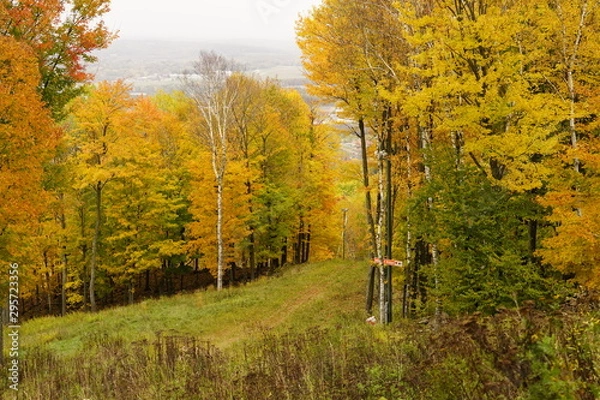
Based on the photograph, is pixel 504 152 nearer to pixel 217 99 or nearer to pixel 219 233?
pixel 219 233

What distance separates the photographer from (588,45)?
10328 millimetres

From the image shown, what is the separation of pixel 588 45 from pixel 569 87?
38.9 inches

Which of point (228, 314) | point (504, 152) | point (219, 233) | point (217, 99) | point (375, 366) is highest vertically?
point (217, 99)

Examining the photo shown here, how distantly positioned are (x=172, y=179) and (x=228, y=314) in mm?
11685

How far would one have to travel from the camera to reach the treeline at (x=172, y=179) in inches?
847

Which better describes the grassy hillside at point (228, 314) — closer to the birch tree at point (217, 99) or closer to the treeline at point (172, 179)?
the treeline at point (172, 179)

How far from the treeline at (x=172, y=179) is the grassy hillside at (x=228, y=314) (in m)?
2.52

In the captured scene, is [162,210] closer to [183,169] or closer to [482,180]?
[183,169]

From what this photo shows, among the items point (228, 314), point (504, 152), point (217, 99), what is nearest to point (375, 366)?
point (504, 152)

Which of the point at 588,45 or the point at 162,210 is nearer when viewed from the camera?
the point at 588,45

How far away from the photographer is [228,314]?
18.8 m

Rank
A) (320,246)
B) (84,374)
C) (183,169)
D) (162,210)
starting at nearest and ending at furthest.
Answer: (84,374), (162,210), (183,169), (320,246)

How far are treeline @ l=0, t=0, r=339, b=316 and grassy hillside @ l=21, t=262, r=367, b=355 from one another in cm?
252

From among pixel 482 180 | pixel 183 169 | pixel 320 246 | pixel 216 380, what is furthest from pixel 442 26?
pixel 320 246
